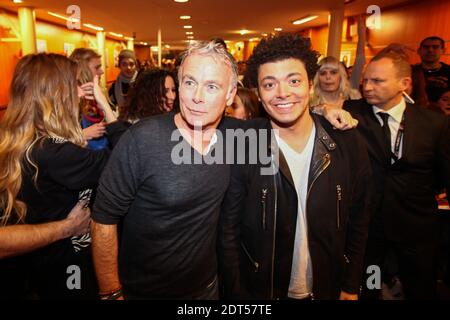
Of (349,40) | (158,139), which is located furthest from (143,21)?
(158,139)

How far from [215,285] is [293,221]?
22.1 inches

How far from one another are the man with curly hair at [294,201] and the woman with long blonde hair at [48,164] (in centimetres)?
76

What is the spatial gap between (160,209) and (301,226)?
70 centimetres

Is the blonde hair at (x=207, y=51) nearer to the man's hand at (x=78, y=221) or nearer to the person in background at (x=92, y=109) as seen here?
the man's hand at (x=78, y=221)

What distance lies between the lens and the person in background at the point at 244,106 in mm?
2828

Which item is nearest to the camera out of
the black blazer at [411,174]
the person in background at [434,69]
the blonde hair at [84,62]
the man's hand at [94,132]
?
the black blazer at [411,174]

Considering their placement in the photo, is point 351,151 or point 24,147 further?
point 351,151

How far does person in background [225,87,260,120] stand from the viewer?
9.28 feet

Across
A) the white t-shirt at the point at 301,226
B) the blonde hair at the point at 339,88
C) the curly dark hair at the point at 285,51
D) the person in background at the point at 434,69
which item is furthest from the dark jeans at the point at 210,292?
the person in background at the point at 434,69

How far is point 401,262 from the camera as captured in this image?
7.26ft

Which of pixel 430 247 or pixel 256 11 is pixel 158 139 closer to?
pixel 430 247

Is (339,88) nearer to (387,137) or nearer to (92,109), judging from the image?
(387,137)

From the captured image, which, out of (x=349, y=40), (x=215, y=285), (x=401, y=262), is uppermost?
(x=349, y=40)

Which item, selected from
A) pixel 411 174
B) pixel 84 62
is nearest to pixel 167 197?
pixel 411 174
